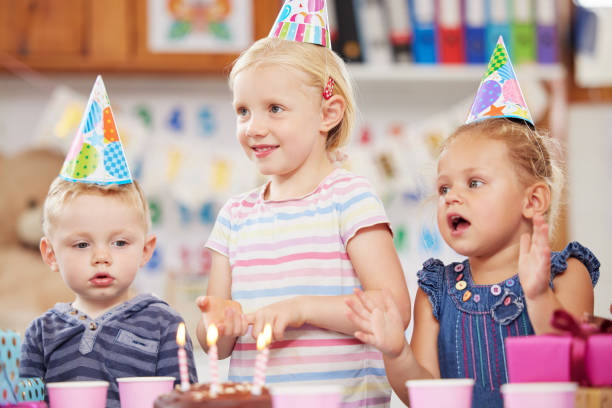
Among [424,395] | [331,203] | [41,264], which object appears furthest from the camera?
[41,264]

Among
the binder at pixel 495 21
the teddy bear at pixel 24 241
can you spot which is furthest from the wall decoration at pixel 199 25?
the binder at pixel 495 21

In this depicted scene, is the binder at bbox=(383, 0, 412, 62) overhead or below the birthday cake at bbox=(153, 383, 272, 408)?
overhead

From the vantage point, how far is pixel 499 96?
1205mm

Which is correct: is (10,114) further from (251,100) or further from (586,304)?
(586,304)

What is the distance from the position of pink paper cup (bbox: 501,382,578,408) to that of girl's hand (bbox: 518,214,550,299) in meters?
0.25

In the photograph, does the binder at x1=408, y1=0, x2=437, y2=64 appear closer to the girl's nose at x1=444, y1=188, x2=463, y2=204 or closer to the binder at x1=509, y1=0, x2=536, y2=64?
the binder at x1=509, y1=0, x2=536, y2=64

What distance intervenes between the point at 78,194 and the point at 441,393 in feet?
2.39

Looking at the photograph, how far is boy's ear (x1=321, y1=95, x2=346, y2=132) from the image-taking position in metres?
1.23

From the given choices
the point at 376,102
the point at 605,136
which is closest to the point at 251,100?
the point at 376,102

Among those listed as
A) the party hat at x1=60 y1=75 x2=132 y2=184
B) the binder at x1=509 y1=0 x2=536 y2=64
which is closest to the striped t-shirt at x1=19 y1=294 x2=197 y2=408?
the party hat at x1=60 y1=75 x2=132 y2=184

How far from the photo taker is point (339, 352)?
1.14 meters

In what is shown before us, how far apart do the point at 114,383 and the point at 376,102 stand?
2065 mm

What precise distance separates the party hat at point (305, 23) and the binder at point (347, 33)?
153 centimetres

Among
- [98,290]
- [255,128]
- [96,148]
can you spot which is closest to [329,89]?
[255,128]
